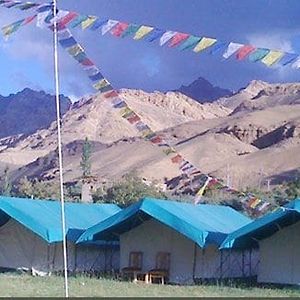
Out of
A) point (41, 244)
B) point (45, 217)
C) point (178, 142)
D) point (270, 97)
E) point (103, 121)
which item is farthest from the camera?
point (270, 97)

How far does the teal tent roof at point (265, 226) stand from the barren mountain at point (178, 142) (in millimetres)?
64798

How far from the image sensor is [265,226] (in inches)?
696

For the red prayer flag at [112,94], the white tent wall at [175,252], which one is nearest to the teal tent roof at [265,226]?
the white tent wall at [175,252]

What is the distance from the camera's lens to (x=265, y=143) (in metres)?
121

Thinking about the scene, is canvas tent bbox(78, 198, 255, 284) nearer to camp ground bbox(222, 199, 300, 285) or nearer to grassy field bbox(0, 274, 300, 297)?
camp ground bbox(222, 199, 300, 285)

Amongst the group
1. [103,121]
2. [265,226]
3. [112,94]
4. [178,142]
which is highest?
[103,121]

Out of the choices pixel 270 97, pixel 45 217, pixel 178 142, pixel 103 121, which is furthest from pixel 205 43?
pixel 270 97

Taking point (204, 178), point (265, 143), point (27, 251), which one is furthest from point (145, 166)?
point (204, 178)

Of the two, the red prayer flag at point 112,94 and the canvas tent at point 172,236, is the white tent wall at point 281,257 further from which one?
the red prayer flag at point 112,94

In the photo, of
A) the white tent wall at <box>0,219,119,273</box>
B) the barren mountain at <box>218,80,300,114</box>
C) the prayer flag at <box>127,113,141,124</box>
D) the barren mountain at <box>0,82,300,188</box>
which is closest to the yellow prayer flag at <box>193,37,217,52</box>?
the prayer flag at <box>127,113,141,124</box>

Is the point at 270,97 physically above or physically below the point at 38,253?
above

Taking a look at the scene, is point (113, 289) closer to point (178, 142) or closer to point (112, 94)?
point (112, 94)

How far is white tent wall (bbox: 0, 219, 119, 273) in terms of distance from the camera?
70.5ft

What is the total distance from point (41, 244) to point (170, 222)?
16.2ft
